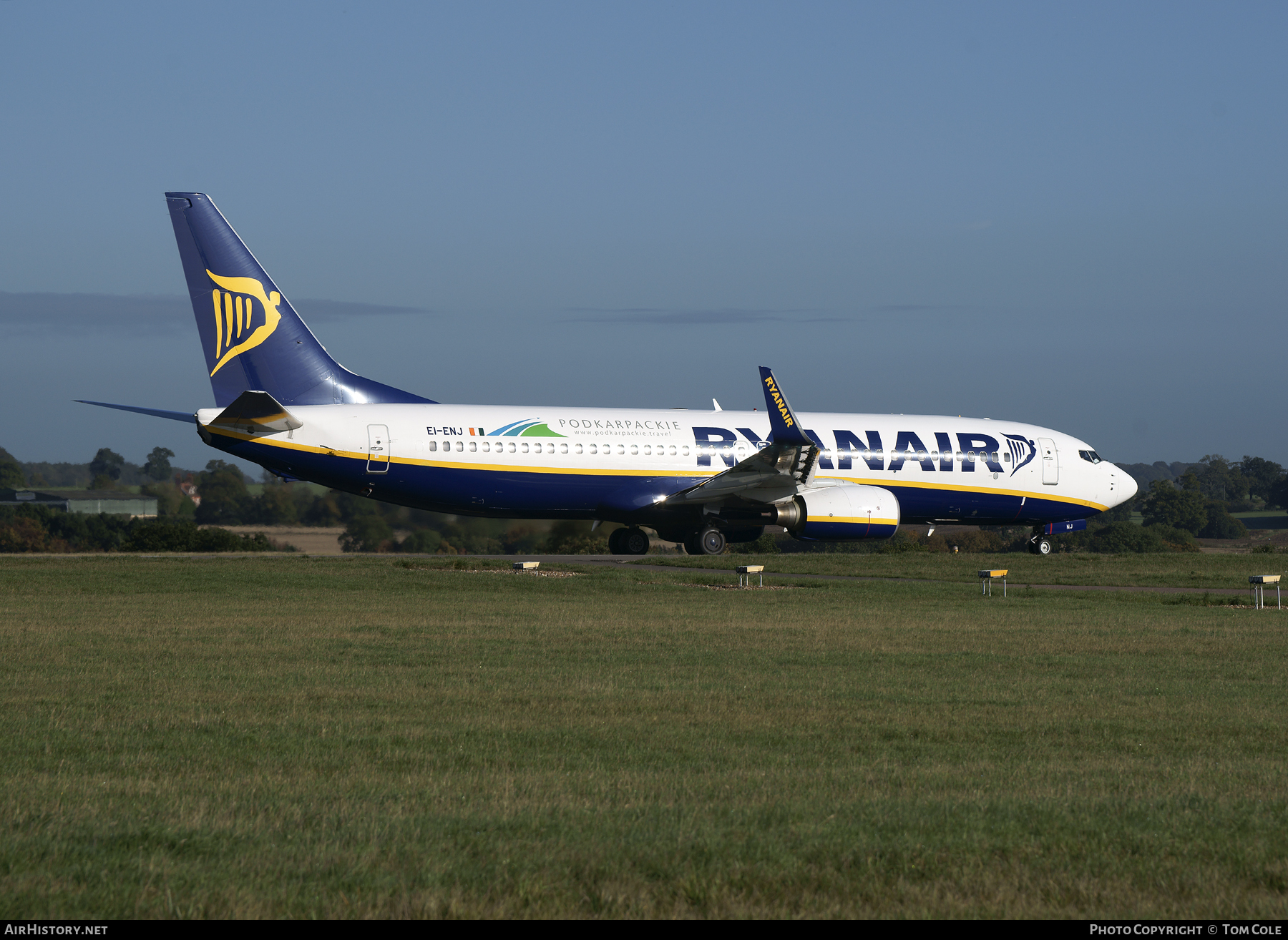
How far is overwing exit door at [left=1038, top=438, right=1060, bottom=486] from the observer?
4106cm

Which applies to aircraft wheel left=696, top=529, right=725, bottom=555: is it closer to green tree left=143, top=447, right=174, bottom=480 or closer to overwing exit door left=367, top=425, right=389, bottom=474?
overwing exit door left=367, top=425, right=389, bottom=474

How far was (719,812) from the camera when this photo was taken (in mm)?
7438

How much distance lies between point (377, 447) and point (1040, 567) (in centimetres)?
1748

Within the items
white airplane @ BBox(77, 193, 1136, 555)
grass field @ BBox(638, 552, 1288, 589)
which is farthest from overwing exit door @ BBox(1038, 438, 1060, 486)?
grass field @ BBox(638, 552, 1288, 589)

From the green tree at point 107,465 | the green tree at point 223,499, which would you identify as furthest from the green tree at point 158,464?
the green tree at point 223,499

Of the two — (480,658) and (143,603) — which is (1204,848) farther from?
(143,603)

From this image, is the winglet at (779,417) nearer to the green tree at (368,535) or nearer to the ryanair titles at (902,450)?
the ryanair titles at (902,450)

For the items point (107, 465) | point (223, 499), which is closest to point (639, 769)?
point (223, 499)

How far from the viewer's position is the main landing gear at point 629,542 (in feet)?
→ 130

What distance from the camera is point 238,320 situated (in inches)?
1298

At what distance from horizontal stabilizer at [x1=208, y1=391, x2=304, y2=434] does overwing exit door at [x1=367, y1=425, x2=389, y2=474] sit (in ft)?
5.84

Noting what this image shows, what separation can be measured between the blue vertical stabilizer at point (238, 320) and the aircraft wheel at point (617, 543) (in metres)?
10.0

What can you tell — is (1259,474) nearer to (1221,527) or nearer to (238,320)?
(1221,527)
